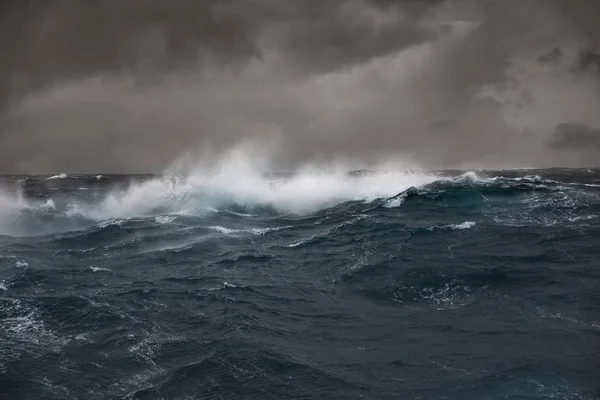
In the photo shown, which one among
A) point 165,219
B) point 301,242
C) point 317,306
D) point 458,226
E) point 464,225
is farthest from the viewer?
point 165,219

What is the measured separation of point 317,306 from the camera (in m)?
27.1

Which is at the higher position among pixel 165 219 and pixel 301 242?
pixel 165 219

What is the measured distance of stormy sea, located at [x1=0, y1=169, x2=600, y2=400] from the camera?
18281 millimetres

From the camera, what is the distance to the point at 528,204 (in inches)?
2060

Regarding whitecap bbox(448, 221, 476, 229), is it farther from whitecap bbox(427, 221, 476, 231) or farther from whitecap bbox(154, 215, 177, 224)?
whitecap bbox(154, 215, 177, 224)

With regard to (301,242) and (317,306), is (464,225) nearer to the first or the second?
(301,242)

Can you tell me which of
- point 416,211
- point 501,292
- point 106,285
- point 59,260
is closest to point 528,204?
point 416,211

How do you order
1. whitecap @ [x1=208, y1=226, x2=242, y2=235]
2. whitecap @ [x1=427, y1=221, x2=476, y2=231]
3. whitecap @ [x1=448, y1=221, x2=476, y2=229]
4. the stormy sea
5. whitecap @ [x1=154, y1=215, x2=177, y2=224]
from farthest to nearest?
whitecap @ [x1=154, y1=215, x2=177, y2=224] < whitecap @ [x1=208, y1=226, x2=242, y2=235] < whitecap @ [x1=448, y1=221, x2=476, y2=229] < whitecap @ [x1=427, y1=221, x2=476, y2=231] < the stormy sea

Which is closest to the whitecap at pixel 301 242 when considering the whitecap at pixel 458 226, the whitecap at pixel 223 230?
the whitecap at pixel 223 230

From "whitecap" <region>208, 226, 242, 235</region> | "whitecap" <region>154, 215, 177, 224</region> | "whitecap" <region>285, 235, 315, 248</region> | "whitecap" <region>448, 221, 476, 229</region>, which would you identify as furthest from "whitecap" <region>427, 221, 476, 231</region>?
"whitecap" <region>154, 215, 177, 224</region>

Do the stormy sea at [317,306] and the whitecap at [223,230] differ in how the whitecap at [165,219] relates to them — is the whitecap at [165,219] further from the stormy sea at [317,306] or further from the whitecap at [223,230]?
the whitecap at [223,230]

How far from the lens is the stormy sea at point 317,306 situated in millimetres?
18281

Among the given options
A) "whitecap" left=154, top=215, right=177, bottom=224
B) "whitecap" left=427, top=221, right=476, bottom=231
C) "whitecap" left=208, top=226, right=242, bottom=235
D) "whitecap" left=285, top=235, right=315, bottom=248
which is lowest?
"whitecap" left=285, top=235, right=315, bottom=248

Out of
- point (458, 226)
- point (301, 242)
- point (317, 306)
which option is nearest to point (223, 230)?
point (301, 242)
